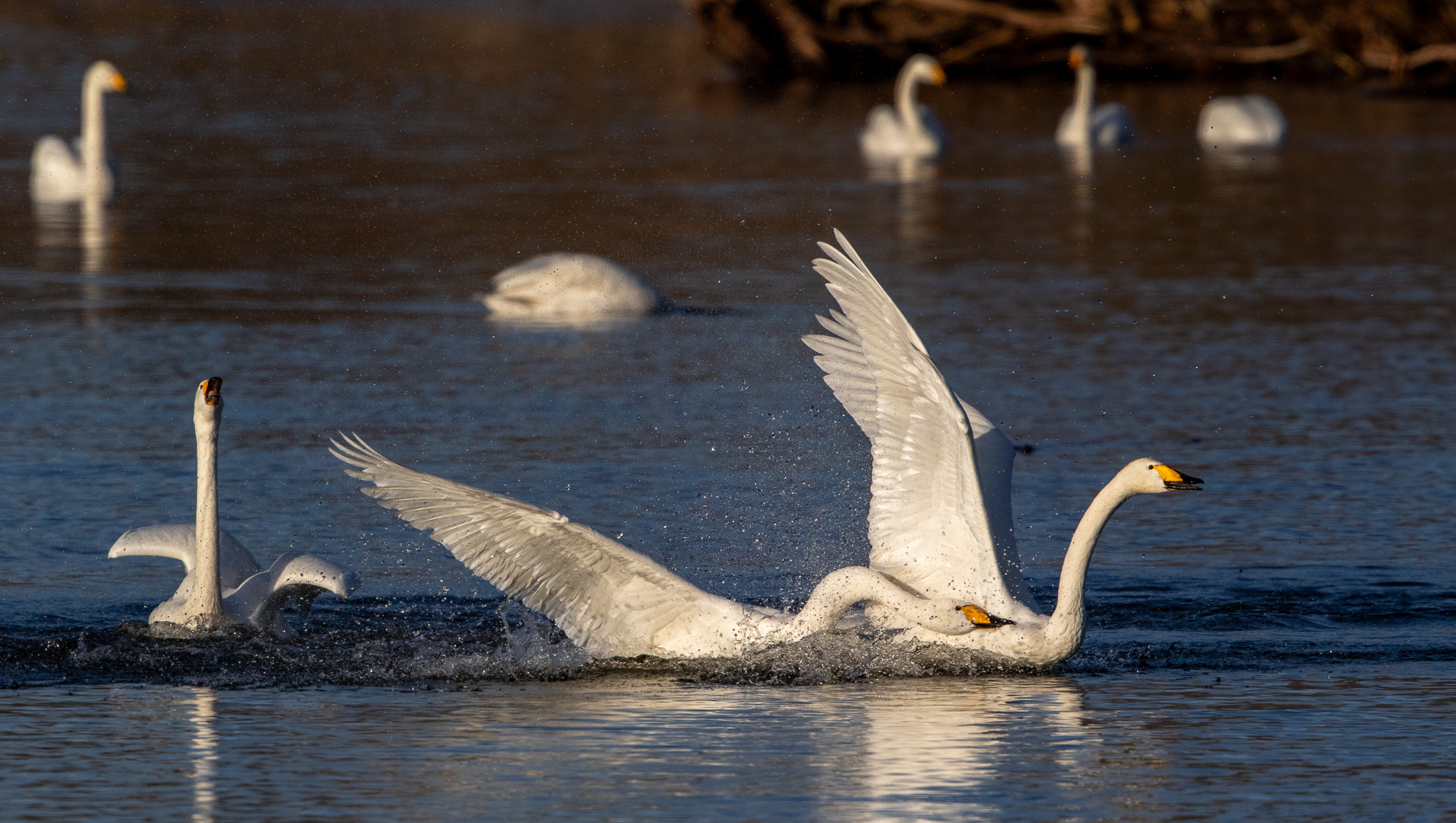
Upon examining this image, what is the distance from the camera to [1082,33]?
3375cm

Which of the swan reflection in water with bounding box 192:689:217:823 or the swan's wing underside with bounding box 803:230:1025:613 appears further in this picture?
the swan's wing underside with bounding box 803:230:1025:613

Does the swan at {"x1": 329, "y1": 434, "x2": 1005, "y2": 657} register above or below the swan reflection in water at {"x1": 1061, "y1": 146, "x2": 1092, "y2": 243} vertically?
below

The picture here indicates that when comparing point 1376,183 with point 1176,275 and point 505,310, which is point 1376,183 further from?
point 505,310

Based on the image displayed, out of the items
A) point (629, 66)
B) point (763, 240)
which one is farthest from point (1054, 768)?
point (629, 66)

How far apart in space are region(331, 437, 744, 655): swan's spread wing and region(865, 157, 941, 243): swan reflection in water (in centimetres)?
1087

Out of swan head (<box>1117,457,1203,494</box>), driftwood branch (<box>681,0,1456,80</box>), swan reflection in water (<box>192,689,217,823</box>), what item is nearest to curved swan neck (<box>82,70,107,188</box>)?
driftwood branch (<box>681,0,1456,80</box>)

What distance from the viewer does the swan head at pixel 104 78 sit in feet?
71.6

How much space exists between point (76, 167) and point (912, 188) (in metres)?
7.88

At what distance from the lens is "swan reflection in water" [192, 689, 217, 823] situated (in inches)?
229

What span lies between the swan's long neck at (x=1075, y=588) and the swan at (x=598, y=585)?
0.23 meters

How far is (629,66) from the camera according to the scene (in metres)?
36.2

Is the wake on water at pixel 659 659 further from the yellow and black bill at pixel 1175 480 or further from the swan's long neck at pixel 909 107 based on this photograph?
the swan's long neck at pixel 909 107

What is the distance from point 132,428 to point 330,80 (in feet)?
73.6

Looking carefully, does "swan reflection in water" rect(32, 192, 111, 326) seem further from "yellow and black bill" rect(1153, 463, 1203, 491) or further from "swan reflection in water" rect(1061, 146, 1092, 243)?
"yellow and black bill" rect(1153, 463, 1203, 491)
